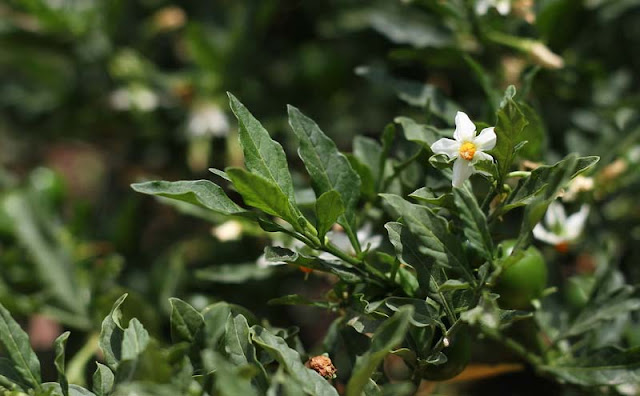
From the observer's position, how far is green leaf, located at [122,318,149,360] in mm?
798

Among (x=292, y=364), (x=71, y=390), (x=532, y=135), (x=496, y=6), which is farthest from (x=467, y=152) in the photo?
(x=71, y=390)

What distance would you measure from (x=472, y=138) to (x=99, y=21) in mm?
1266

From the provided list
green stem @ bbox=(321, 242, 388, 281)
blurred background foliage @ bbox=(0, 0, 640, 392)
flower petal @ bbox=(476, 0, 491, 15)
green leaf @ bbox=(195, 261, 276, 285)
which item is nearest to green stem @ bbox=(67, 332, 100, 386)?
blurred background foliage @ bbox=(0, 0, 640, 392)

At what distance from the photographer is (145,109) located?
1.74 metres

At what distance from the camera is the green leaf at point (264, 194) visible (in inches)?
31.0

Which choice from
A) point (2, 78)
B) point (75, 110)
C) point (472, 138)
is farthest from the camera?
point (2, 78)

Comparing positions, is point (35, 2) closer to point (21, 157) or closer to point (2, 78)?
point (2, 78)

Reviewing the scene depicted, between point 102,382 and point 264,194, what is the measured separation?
1.00 ft

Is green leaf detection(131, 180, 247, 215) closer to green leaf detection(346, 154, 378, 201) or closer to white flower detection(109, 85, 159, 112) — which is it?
green leaf detection(346, 154, 378, 201)

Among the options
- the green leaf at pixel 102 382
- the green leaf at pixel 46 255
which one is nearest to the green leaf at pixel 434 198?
the green leaf at pixel 102 382

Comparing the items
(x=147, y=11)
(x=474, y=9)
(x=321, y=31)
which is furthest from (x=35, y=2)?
(x=474, y=9)

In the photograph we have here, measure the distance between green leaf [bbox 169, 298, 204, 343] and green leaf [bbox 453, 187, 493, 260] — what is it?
349 mm

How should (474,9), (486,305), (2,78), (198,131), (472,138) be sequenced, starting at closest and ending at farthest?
(486,305) < (472,138) < (474,9) < (198,131) < (2,78)

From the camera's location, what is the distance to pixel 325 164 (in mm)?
941
